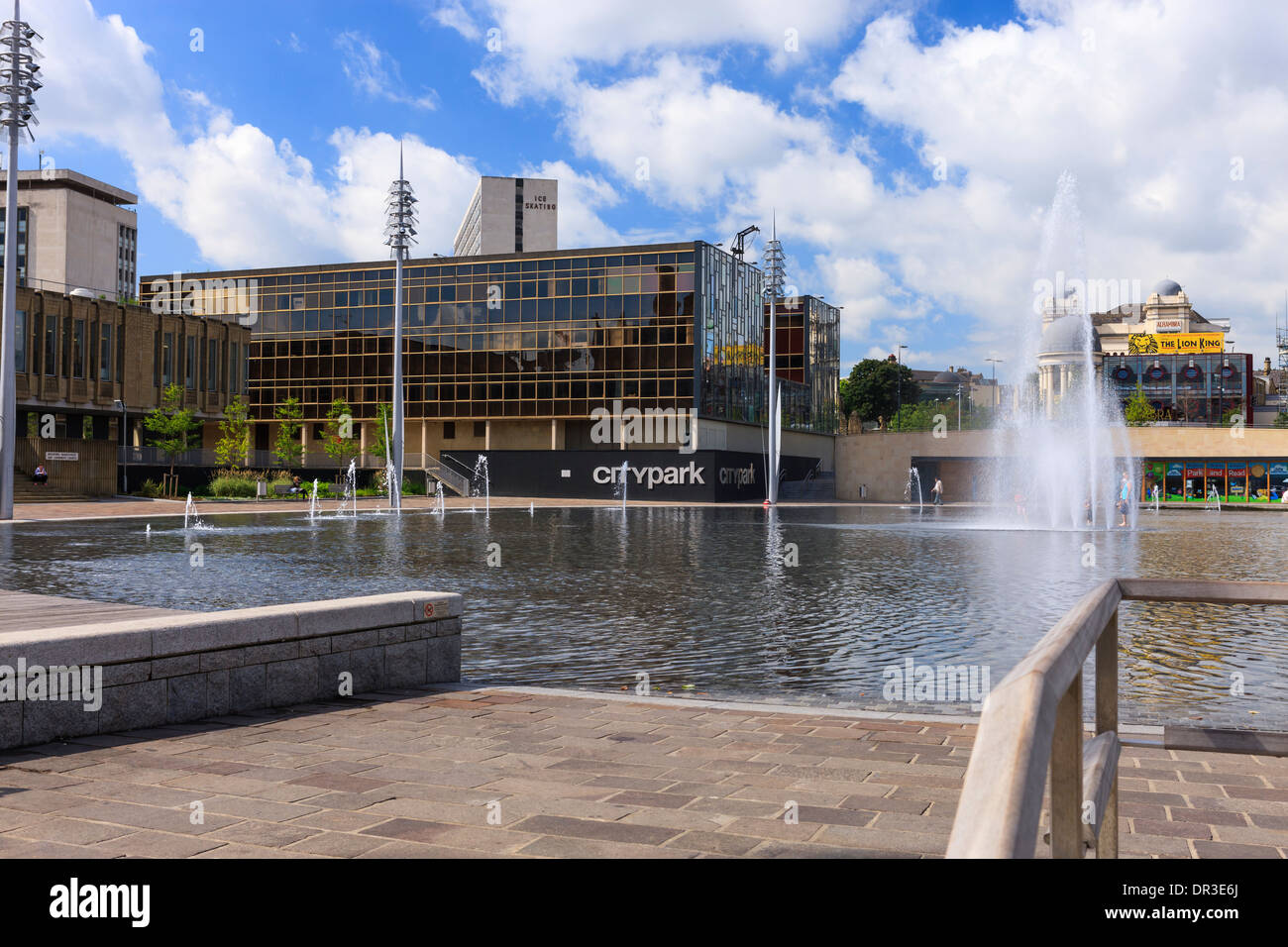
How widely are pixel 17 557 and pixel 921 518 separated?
3486cm

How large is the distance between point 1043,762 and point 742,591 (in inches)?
586

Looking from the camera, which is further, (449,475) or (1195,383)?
(1195,383)

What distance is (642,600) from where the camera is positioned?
15328mm

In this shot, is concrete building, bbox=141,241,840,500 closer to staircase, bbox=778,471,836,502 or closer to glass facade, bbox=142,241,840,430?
glass facade, bbox=142,241,840,430

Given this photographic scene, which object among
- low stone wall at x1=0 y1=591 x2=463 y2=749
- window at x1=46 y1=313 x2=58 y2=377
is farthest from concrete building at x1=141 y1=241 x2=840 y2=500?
low stone wall at x1=0 y1=591 x2=463 y2=749

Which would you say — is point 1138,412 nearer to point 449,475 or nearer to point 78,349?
point 449,475

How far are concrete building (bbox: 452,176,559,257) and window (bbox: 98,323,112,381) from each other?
59.3 m

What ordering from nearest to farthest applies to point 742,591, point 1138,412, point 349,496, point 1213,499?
point 742,591 < point 349,496 < point 1213,499 < point 1138,412

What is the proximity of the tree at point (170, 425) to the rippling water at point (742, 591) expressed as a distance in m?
26.6

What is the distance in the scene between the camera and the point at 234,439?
65125 millimetres

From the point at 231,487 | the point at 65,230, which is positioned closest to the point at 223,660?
the point at 231,487

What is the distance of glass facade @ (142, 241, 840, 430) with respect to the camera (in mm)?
69500

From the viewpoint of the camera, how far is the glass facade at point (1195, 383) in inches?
4951

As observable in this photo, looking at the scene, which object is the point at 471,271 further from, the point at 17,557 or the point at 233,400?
the point at 17,557
